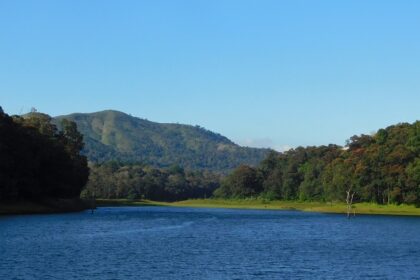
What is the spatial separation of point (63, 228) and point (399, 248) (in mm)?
44048

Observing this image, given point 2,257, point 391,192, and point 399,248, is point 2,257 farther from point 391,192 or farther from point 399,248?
point 391,192

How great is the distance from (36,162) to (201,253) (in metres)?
79.4

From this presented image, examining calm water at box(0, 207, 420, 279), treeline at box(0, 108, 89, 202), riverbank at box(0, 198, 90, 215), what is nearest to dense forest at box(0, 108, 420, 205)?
treeline at box(0, 108, 89, 202)

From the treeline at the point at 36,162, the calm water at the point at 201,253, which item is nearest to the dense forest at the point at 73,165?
the treeline at the point at 36,162

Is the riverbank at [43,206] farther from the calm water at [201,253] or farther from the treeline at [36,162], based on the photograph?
the calm water at [201,253]

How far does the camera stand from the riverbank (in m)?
125

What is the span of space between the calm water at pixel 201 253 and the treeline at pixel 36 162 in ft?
104

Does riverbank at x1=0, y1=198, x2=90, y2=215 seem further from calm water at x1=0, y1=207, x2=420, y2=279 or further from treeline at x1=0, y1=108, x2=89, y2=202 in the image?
calm water at x1=0, y1=207, x2=420, y2=279

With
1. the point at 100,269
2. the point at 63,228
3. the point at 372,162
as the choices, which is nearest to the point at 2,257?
the point at 100,269

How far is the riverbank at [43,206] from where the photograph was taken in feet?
410

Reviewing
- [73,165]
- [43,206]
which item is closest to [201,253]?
[43,206]

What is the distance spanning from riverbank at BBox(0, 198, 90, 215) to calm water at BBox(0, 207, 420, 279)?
98.7ft

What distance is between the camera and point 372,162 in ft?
546

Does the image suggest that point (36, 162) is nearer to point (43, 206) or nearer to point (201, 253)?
point (43, 206)
